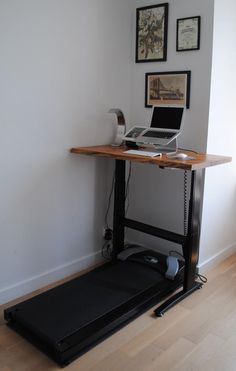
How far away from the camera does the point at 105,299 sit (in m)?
2.34

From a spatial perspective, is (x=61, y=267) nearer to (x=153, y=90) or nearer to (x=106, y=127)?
(x=106, y=127)

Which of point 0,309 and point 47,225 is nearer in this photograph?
point 0,309

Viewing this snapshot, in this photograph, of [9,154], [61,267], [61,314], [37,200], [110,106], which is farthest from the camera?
[110,106]

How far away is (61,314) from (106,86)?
1.80 meters

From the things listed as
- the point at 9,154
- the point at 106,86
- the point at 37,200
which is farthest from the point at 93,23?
the point at 37,200

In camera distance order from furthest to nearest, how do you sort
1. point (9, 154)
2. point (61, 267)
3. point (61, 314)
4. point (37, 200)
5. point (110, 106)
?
point (110, 106)
point (61, 267)
point (37, 200)
point (9, 154)
point (61, 314)

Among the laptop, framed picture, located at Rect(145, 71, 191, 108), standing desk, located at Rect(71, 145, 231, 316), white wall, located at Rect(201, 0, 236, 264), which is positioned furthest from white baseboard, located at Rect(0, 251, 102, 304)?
framed picture, located at Rect(145, 71, 191, 108)

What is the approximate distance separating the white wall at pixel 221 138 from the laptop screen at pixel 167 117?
26cm

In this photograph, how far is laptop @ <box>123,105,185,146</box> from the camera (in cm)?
265

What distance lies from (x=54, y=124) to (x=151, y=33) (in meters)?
1.15

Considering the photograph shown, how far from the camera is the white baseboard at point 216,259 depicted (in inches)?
118

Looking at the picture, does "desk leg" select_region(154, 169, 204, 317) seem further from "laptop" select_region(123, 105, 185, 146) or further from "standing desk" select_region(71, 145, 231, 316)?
"laptop" select_region(123, 105, 185, 146)

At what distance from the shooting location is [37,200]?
2.61m

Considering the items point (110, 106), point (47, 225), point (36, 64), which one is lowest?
point (47, 225)
